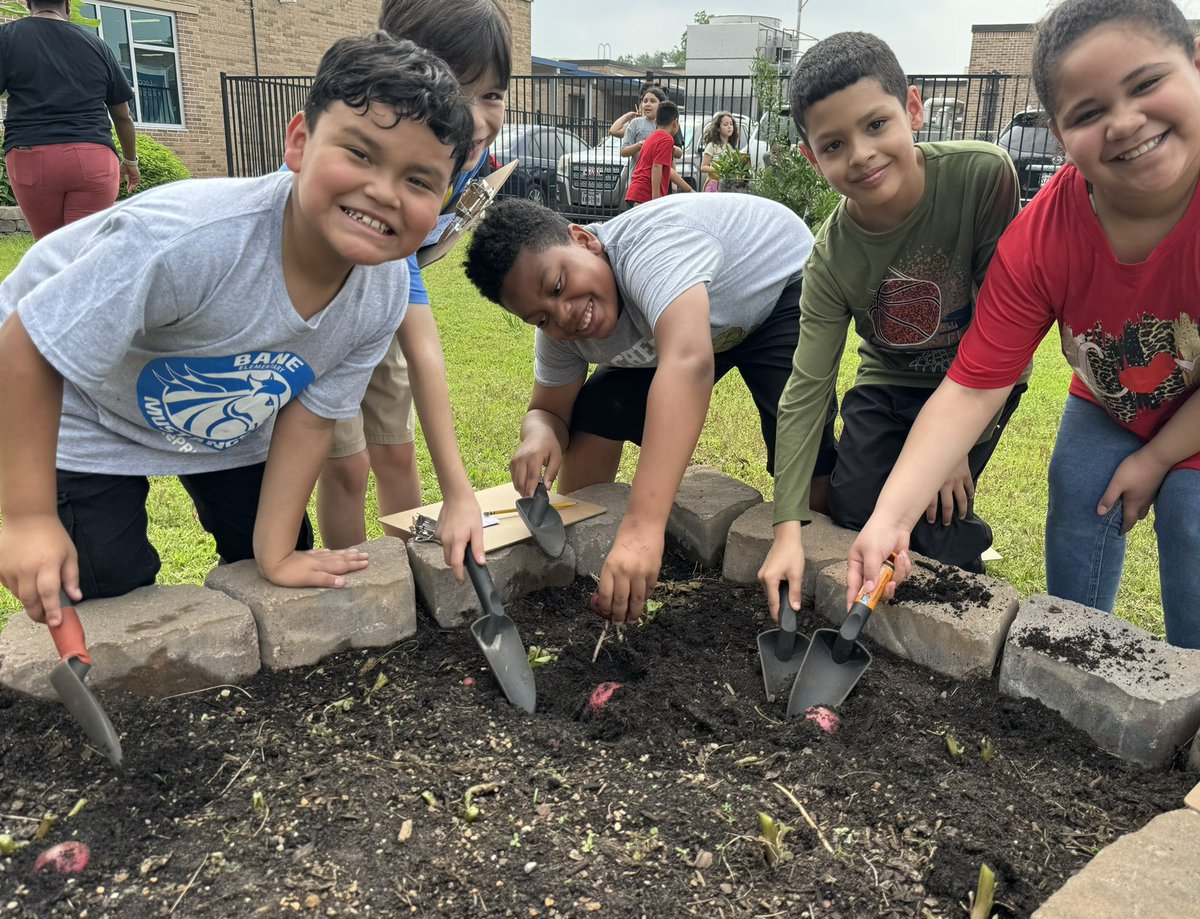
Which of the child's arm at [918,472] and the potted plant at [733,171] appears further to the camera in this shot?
the potted plant at [733,171]

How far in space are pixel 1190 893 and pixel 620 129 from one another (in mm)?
12120

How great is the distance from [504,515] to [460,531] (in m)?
0.42

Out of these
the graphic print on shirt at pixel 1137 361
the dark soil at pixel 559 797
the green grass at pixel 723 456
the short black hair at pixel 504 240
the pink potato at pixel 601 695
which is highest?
the short black hair at pixel 504 240

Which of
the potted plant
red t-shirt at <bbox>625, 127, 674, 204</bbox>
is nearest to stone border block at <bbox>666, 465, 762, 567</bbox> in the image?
red t-shirt at <bbox>625, 127, 674, 204</bbox>

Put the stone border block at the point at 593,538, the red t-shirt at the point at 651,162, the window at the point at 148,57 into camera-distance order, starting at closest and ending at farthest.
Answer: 1. the stone border block at the point at 593,538
2. the red t-shirt at the point at 651,162
3. the window at the point at 148,57

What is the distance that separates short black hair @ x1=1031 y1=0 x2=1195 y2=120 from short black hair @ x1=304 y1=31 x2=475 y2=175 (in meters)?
1.00

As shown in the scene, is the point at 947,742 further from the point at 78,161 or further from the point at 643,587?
the point at 78,161

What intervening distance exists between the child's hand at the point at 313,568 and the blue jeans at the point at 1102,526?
1615 mm

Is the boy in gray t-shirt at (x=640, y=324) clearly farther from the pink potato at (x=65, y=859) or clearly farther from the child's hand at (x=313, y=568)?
the pink potato at (x=65, y=859)

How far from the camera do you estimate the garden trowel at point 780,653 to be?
1957 mm

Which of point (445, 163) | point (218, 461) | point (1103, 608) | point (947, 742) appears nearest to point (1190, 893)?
point (947, 742)

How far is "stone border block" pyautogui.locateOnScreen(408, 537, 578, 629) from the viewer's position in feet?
7.25

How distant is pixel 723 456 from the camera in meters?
4.05

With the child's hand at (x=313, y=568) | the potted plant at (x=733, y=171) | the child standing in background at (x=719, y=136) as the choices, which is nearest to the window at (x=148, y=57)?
the child standing in background at (x=719, y=136)
